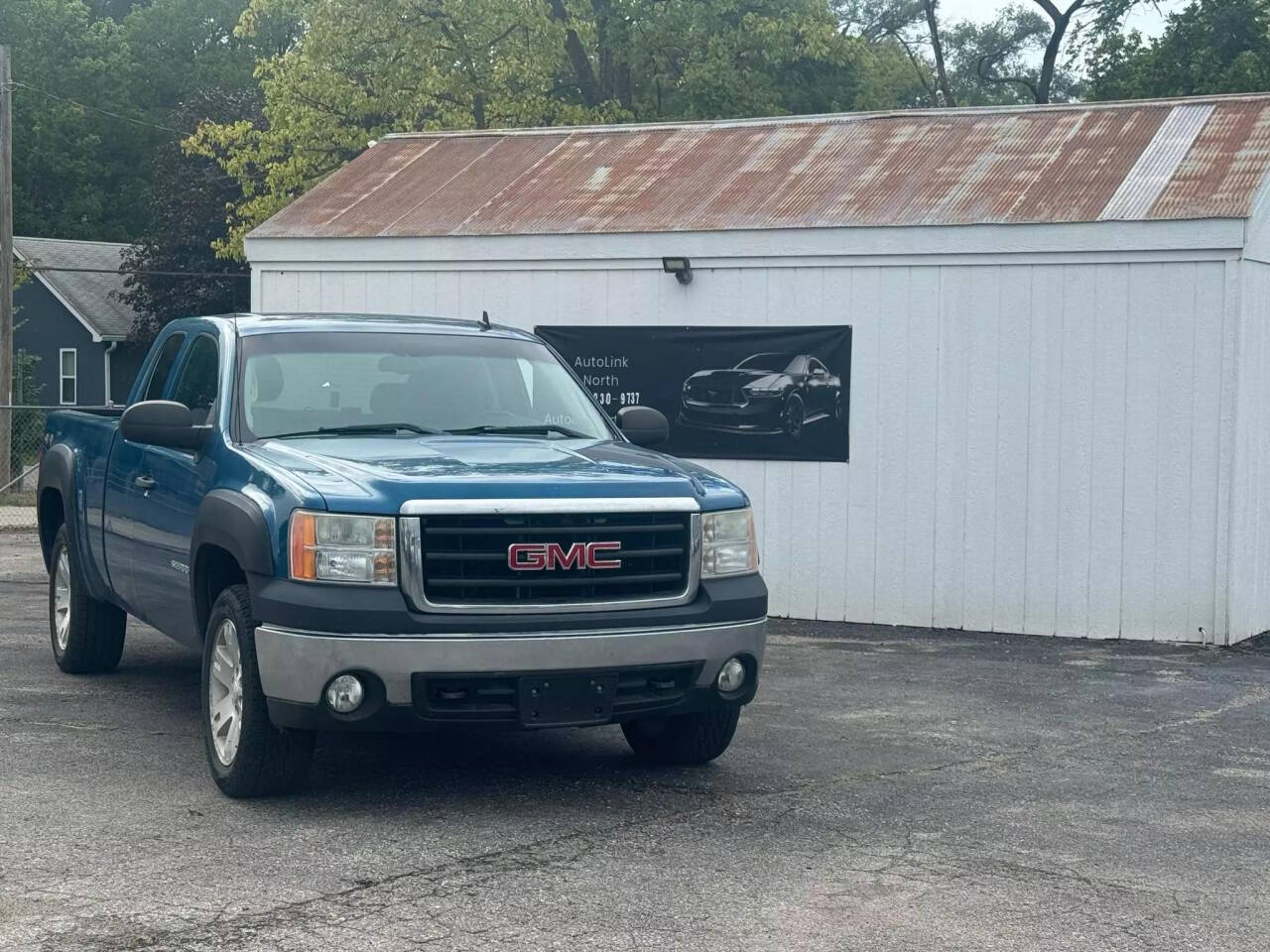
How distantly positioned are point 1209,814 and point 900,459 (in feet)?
20.6

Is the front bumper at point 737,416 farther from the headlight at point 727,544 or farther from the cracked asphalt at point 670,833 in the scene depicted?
the headlight at point 727,544

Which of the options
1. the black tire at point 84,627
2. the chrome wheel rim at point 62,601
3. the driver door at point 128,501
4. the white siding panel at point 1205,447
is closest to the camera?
the driver door at point 128,501

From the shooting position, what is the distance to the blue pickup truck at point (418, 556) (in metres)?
6.48

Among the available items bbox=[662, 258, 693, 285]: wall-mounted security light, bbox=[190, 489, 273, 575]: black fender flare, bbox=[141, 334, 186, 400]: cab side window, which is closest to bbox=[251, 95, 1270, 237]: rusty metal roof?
bbox=[662, 258, 693, 285]: wall-mounted security light

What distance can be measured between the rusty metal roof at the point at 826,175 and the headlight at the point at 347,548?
741cm

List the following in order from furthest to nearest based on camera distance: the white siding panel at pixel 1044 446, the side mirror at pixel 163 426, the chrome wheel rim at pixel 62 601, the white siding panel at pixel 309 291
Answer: the white siding panel at pixel 309 291, the white siding panel at pixel 1044 446, the chrome wheel rim at pixel 62 601, the side mirror at pixel 163 426

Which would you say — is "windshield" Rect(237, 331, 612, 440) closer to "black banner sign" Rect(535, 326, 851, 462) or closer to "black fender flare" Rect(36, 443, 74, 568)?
"black fender flare" Rect(36, 443, 74, 568)

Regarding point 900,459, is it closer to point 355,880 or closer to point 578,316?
point 578,316

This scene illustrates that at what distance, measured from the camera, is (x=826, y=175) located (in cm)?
1447

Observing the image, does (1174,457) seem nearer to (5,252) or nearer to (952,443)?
(952,443)

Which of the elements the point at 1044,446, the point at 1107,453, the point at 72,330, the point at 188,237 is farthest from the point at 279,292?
the point at 72,330

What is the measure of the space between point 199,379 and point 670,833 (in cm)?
338

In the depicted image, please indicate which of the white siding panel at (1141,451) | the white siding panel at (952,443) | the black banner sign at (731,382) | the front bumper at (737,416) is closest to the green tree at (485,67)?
the black banner sign at (731,382)

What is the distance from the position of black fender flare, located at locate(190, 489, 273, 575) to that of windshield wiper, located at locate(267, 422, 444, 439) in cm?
52
